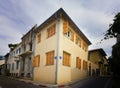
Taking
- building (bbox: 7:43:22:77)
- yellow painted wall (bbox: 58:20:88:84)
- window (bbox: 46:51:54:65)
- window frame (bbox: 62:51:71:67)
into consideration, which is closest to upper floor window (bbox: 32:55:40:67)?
window (bbox: 46:51:54:65)

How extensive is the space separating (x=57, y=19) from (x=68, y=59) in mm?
5219

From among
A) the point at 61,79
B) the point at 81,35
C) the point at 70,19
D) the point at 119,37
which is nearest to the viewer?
the point at 119,37

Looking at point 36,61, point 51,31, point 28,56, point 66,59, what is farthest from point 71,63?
point 28,56

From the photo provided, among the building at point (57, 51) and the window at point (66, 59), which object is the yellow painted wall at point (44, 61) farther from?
the window at point (66, 59)

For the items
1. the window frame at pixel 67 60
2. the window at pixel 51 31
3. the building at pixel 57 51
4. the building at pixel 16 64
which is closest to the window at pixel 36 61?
the building at pixel 57 51

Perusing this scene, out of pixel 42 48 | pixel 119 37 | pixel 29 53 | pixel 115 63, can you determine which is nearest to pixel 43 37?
pixel 42 48

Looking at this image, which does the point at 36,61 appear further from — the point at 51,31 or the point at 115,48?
the point at 115,48

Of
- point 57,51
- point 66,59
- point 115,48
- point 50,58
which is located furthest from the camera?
point 66,59

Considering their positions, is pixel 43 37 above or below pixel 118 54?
above

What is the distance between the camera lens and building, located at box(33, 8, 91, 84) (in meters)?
19.5

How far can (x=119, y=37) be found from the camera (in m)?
14.9

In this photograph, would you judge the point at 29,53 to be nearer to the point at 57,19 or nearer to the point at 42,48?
the point at 42,48

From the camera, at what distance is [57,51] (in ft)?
63.5

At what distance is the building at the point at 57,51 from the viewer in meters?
19.5
